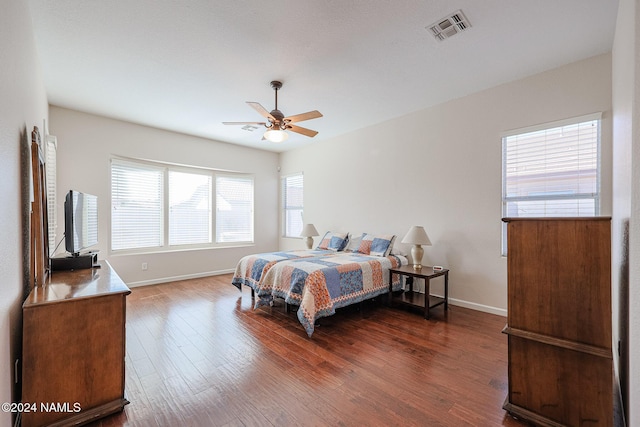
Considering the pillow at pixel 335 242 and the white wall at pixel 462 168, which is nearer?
the white wall at pixel 462 168

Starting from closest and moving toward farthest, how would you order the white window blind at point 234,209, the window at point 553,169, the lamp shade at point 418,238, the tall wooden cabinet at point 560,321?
the tall wooden cabinet at point 560,321
the window at point 553,169
the lamp shade at point 418,238
the white window blind at point 234,209

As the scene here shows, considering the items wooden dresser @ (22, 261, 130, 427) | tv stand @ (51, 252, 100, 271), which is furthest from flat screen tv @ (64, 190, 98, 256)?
wooden dresser @ (22, 261, 130, 427)

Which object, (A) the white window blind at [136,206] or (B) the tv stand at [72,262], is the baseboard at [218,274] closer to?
(A) the white window blind at [136,206]

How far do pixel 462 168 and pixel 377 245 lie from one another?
5.26 feet

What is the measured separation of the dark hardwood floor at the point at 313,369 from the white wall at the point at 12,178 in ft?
2.29

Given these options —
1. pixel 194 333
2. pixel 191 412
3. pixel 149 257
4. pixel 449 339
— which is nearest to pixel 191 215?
pixel 149 257

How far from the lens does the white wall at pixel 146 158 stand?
424 centimetres

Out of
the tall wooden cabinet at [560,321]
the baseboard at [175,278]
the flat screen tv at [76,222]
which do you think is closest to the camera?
the tall wooden cabinet at [560,321]

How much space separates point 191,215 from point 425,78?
4.75m

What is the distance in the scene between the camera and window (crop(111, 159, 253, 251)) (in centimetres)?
479

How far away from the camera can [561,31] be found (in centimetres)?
246

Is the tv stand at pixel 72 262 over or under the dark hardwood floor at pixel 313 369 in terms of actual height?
over

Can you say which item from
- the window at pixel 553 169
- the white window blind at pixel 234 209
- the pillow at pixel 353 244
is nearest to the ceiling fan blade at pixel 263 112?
the pillow at pixel 353 244

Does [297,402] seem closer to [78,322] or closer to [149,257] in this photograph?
[78,322]
